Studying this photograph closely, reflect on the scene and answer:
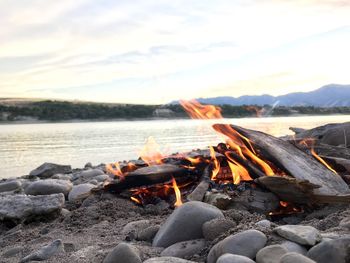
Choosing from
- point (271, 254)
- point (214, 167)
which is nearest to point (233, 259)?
point (271, 254)

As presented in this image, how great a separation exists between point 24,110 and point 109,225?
6993 centimetres

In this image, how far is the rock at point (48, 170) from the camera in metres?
14.1

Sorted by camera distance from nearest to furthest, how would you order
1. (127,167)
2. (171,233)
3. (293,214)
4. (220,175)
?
(171,233)
(293,214)
(220,175)
(127,167)

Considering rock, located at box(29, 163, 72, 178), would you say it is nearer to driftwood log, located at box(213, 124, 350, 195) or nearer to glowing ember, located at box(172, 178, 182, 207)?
glowing ember, located at box(172, 178, 182, 207)

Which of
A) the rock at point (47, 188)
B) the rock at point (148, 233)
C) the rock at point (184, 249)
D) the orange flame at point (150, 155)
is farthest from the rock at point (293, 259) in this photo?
the rock at point (47, 188)

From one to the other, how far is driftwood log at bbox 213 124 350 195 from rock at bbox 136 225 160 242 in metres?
2.11

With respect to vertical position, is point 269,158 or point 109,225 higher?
point 269,158

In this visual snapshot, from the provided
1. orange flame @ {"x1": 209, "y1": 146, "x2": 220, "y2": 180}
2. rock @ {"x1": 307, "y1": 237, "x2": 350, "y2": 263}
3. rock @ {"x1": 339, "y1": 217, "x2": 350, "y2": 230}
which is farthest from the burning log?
rock @ {"x1": 307, "y1": 237, "x2": 350, "y2": 263}

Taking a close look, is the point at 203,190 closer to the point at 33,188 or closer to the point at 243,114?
the point at 33,188

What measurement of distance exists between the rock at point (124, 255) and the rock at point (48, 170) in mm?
10105

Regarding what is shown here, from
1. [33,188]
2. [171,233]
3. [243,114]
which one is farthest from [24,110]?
[171,233]

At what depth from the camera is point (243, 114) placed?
76688 mm

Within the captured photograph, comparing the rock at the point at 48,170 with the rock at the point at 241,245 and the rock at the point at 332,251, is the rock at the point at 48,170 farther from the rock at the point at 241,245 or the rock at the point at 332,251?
the rock at the point at 332,251

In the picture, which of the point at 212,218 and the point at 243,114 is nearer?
the point at 212,218
